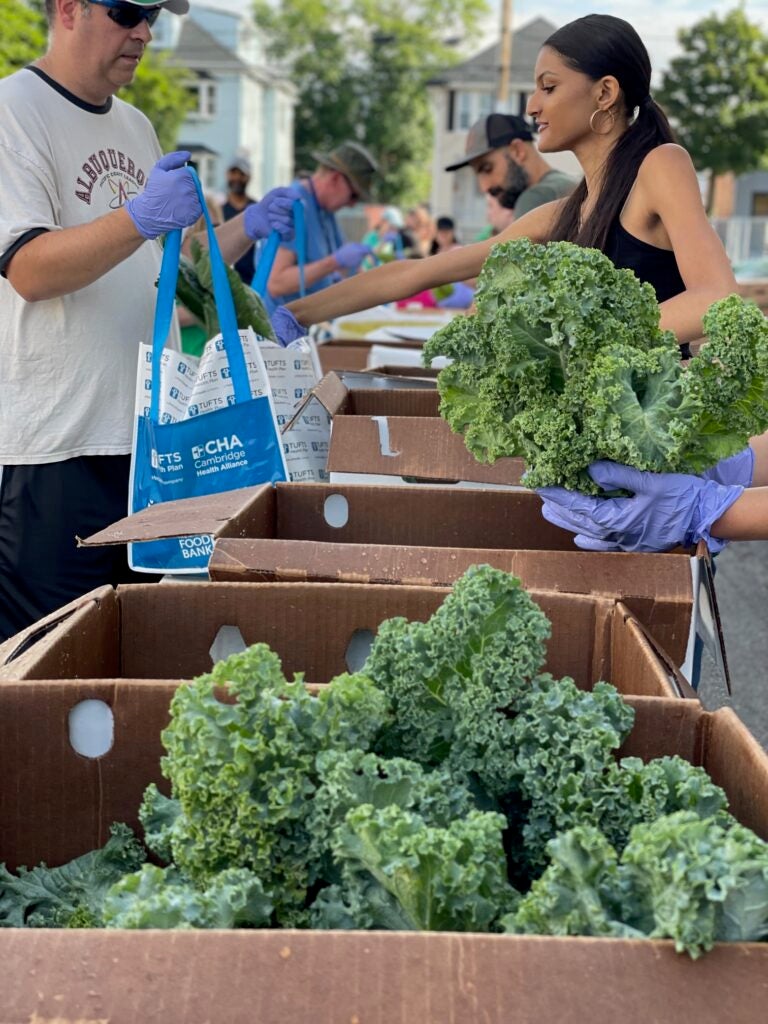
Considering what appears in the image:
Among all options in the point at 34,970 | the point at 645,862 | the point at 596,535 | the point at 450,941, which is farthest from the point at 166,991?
the point at 596,535

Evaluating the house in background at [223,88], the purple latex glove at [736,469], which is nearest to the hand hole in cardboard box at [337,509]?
the purple latex glove at [736,469]

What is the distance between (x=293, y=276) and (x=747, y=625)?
307 cm

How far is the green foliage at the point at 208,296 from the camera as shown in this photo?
3.54 metres

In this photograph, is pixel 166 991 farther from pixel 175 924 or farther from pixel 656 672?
pixel 656 672

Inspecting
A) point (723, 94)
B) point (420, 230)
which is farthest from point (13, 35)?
point (723, 94)

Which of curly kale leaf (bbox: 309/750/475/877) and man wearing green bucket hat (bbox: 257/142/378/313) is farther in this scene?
man wearing green bucket hat (bbox: 257/142/378/313)

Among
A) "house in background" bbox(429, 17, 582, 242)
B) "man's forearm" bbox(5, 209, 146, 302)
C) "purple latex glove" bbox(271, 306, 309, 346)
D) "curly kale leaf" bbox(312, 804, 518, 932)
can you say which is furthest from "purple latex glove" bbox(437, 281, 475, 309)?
"house in background" bbox(429, 17, 582, 242)

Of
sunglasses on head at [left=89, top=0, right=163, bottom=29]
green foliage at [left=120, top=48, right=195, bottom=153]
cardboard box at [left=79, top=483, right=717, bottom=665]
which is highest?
green foliage at [left=120, top=48, right=195, bottom=153]

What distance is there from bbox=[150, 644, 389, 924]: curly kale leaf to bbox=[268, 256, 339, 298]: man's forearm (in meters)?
4.81

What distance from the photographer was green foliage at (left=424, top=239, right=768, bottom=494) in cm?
194

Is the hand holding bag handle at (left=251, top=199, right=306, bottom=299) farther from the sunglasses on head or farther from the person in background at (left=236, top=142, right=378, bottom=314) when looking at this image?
the person in background at (left=236, top=142, right=378, bottom=314)

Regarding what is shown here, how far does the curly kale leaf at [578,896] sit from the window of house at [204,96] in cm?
7297

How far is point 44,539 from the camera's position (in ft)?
10.5

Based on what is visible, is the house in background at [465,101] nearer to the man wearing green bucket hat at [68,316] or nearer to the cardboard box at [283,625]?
the man wearing green bucket hat at [68,316]
